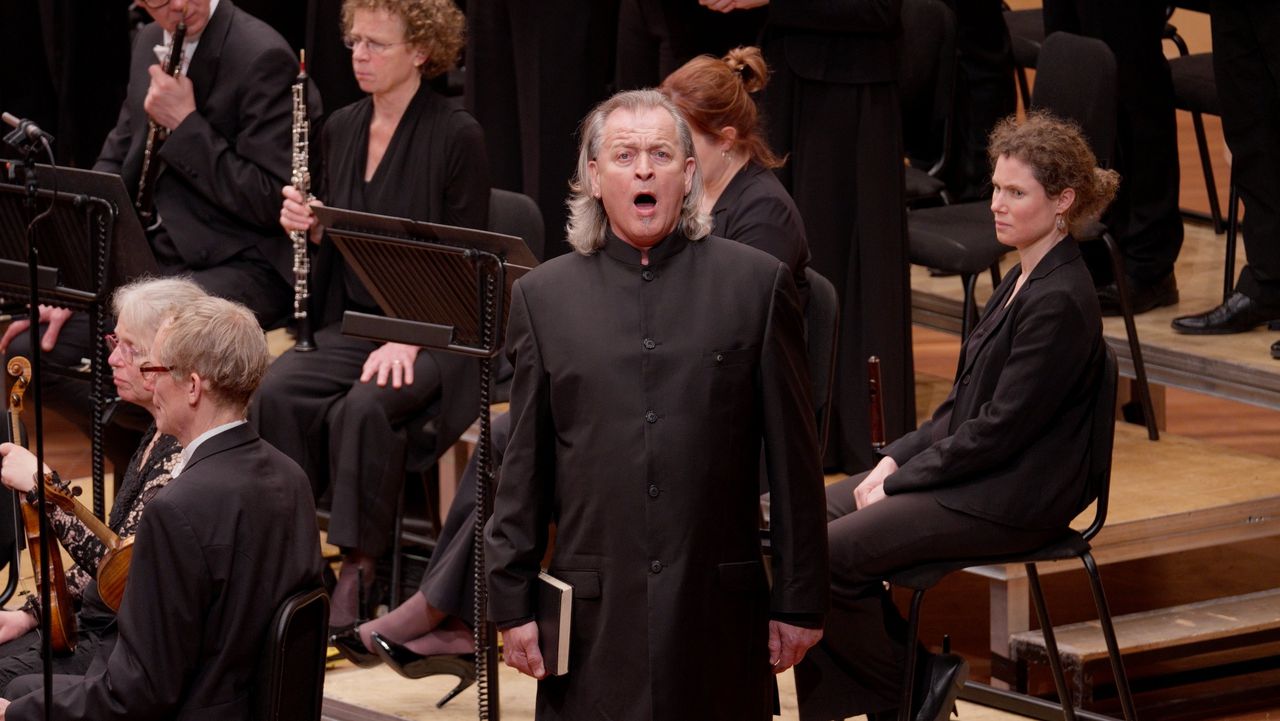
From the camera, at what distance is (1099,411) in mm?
3863

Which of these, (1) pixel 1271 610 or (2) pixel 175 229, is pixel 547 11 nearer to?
(2) pixel 175 229

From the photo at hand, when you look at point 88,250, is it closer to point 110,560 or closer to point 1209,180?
point 110,560

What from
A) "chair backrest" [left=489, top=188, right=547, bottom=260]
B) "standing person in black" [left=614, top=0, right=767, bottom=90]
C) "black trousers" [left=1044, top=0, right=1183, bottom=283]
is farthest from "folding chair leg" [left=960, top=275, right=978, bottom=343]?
"chair backrest" [left=489, top=188, right=547, bottom=260]

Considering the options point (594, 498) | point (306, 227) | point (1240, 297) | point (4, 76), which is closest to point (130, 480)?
point (594, 498)

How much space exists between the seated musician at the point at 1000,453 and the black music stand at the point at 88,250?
185 centimetres

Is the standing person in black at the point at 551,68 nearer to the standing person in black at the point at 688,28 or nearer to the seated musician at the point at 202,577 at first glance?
the standing person in black at the point at 688,28

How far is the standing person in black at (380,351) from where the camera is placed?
4.84 m

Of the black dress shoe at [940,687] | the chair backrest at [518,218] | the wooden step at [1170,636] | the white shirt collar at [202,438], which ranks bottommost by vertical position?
the wooden step at [1170,636]

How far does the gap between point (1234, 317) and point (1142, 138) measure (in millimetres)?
657

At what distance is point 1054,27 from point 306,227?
8.43ft

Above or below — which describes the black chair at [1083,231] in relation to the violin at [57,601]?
above

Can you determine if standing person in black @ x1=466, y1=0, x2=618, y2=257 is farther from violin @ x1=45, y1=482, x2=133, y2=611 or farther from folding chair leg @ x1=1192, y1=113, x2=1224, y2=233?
violin @ x1=45, y1=482, x2=133, y2=611

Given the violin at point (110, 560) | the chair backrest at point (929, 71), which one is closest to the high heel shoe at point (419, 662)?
the violin at point (110, 560)

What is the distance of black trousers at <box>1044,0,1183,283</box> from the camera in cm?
571
